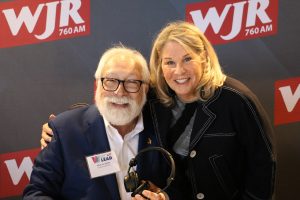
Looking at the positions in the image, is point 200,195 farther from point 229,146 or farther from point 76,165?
point 76,165

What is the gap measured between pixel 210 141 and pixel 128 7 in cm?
119

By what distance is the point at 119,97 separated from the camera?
207 centimetres

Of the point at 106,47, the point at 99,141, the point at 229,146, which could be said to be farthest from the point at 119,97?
the point at 106,47

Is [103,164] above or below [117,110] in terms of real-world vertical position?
below

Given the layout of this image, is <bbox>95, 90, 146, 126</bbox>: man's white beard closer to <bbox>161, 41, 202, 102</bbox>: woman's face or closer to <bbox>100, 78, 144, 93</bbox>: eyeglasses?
<bbox>100, 78, 144, 93</bbox>: eyeglasses

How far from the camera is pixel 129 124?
86.3 inches

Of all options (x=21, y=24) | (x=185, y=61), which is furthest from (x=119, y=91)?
(x=21, y=24)

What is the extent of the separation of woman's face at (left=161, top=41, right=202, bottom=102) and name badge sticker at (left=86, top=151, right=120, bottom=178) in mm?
487

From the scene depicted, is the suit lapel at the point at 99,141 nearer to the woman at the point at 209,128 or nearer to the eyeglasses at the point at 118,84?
the eyeglasses at the point at 118,84

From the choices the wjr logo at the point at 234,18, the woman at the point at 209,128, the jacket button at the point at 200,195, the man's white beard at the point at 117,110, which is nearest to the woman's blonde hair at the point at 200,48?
the woman at the point at 209,128

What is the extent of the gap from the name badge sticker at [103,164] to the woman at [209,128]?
10.7 inches

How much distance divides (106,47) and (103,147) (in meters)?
0.94

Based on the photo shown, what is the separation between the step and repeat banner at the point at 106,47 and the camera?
265 cm

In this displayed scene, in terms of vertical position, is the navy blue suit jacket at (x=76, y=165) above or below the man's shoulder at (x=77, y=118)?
below
